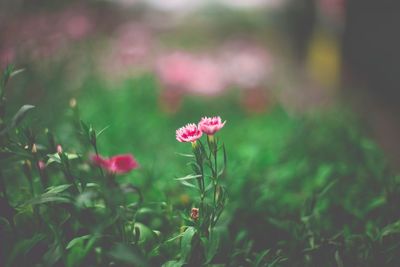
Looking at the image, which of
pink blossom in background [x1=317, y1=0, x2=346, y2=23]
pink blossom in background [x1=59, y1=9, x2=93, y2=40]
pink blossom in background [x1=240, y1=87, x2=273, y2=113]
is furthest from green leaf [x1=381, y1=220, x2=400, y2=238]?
pink blossom in background [x1=59, y1=9, x2=93, y2=40]

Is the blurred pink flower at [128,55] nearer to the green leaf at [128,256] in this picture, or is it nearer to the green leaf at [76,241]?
the green leaf at [76,241]

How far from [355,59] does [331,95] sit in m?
0.69

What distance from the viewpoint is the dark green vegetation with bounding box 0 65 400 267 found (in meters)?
1.05

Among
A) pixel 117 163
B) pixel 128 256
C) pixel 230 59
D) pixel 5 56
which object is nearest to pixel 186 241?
pixel 128 256

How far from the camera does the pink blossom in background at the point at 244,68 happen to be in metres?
3.46

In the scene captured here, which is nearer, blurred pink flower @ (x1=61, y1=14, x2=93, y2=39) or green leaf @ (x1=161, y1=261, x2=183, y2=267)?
green leaf @ (x1=161, y1=261, x2=183, y2=267)

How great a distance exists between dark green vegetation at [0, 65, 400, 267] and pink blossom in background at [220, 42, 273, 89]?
2.64ft

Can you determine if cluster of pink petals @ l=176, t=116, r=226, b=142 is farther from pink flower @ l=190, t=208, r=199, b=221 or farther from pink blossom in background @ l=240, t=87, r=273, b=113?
pink blossom in background @ l=240, t=87, r=273, b=113

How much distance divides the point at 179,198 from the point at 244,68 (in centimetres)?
234

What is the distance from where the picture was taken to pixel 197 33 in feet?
21.4

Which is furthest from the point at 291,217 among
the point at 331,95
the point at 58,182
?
the point at 331,95

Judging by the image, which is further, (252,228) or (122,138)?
(122,138)

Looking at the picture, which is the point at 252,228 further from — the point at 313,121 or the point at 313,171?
the point at 313,121

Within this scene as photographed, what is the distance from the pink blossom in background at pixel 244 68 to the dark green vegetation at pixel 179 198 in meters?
0.80
